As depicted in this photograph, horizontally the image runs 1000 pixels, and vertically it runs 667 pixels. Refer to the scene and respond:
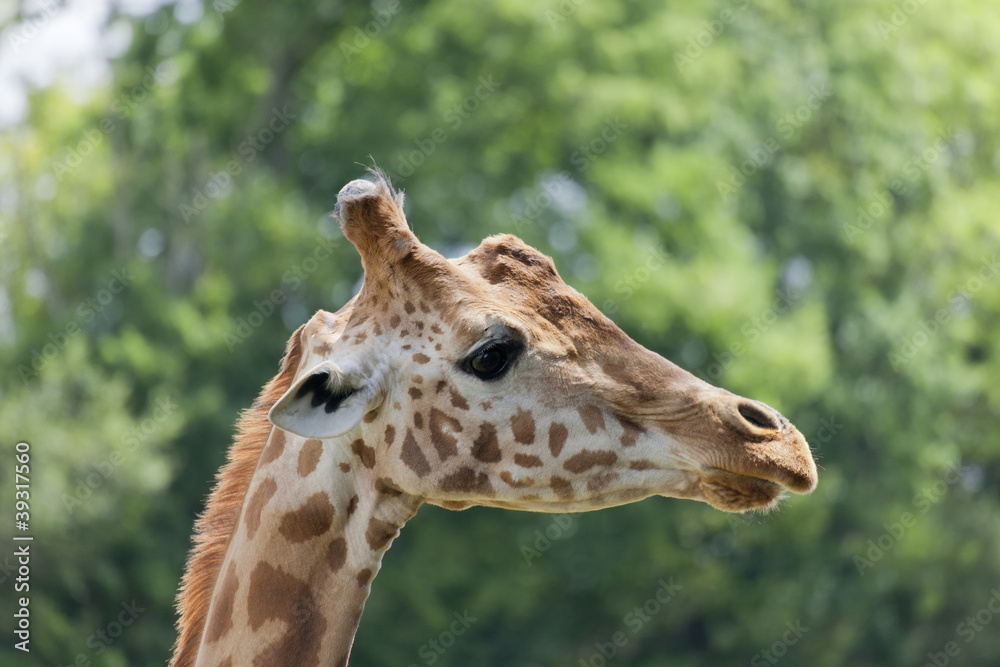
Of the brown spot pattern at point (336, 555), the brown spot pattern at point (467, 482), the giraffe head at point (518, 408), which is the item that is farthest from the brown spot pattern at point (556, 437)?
the brown spot pattern at point (336, 555)

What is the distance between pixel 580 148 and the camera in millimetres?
21203

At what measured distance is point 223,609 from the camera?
3.70 metres

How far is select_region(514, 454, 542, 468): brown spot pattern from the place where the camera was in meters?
3.71

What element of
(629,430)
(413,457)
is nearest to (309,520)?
(413,457)

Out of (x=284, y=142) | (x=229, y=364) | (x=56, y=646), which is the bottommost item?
(x=56, y=646)

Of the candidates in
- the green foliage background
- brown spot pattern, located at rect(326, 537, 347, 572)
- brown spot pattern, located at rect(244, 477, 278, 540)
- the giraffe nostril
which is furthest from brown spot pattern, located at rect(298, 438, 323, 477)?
the green foliage background

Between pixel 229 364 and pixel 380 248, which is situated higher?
pixel 380 248

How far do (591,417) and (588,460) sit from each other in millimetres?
136

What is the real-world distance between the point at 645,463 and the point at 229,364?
1741 cm

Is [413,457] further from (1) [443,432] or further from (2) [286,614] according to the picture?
(2) [286,614]

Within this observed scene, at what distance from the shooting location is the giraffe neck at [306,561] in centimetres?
357

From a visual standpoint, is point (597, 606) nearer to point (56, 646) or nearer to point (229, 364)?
point (229, 364)

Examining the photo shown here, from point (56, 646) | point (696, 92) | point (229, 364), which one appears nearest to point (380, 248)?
point (56, 646)

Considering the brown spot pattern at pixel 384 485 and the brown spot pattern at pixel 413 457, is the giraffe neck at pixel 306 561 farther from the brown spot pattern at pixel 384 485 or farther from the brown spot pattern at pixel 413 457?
the brown spot pattern at pixel 413 457
